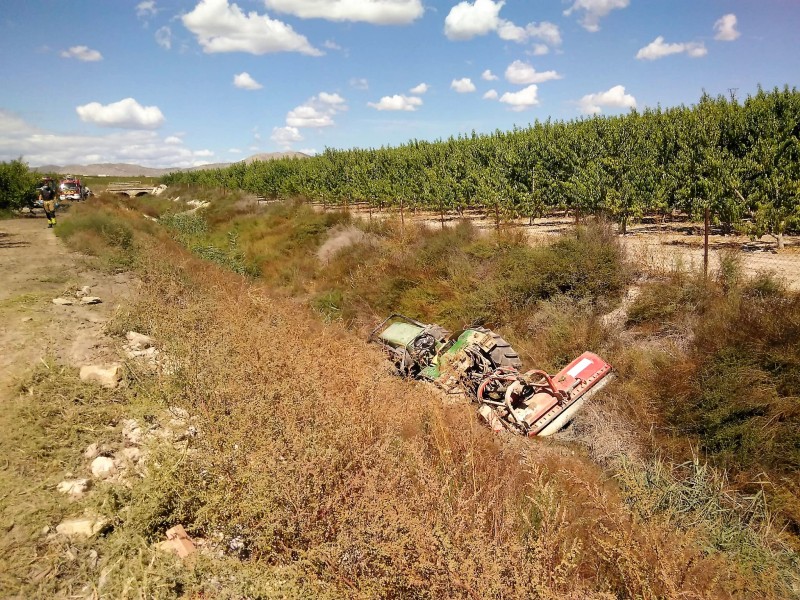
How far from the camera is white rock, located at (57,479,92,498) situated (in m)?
4.32

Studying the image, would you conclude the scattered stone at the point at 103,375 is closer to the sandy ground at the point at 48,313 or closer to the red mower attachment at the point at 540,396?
the sandy ground at the point at 48,313

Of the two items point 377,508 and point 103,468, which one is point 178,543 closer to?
point 103,468

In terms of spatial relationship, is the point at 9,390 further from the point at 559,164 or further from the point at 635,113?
the point at 635,113

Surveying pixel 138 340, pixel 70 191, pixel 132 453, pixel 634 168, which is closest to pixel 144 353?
pixel 138 340

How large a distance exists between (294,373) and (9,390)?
3626 mm

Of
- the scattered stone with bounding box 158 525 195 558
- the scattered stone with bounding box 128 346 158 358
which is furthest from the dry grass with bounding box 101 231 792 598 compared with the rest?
the scattered stone with bounding box 128 346 158 358

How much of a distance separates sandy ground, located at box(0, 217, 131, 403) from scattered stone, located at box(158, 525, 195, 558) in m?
3.61

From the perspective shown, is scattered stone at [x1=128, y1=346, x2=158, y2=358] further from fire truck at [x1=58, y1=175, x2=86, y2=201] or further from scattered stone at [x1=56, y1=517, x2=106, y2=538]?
fire truck at [x1=58, y1=175, x2=86, y2=201]

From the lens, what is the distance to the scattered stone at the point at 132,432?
16.8 ft

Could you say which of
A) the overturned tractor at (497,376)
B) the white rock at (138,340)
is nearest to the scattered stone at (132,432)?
the white rock at (138,340)

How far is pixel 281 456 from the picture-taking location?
3969mm

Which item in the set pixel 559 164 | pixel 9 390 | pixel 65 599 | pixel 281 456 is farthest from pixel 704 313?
pixel 559 164

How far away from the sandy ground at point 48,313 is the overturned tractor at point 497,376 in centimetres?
493

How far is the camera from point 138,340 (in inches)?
314
